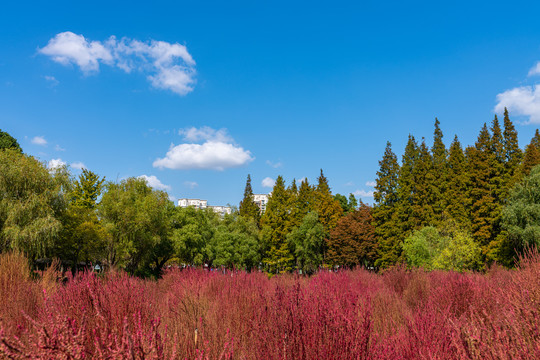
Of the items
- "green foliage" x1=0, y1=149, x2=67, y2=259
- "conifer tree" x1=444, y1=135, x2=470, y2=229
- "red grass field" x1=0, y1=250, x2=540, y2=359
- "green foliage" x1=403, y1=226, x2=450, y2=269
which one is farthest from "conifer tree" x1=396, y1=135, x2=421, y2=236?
"green foliage" x1=0, y1=149, x2=67, y2=259

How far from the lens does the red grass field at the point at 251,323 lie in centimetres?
257

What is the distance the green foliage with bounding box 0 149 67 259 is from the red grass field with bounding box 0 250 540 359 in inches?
620

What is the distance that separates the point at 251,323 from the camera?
5.69 meters

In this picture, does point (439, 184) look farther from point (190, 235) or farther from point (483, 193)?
point (190, 235)

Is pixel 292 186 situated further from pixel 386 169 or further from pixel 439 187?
pixel 439 187

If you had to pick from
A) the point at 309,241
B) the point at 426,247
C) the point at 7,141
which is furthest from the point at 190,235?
the point at 426,247

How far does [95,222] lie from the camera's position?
32938 millimetres

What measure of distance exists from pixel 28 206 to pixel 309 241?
2974 cm

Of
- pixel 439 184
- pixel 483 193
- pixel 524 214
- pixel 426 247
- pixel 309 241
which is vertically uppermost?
pixel 439 184

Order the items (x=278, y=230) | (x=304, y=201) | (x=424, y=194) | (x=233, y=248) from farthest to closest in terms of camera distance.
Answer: (x=304, y=201)
(x=278, y=230)
(x=233, y=248)
(x=424, y=194)

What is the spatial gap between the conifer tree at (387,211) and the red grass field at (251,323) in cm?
3308

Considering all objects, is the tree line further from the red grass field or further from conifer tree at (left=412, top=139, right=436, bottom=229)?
the red grass field

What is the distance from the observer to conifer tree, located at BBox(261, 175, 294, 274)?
46.5 m

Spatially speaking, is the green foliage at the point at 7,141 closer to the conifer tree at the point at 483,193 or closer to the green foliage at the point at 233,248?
the green foliage at the point at 233,248
